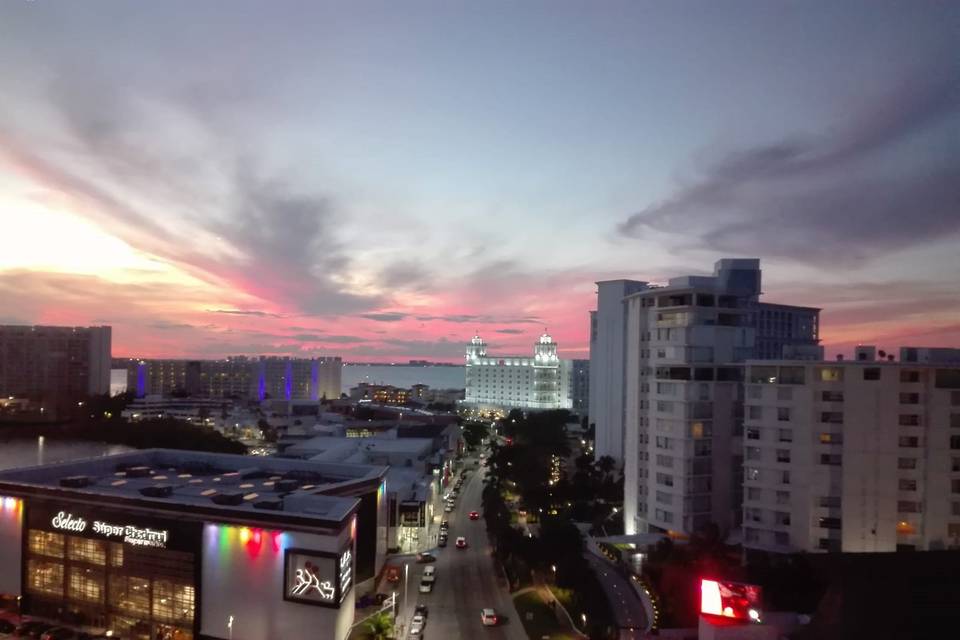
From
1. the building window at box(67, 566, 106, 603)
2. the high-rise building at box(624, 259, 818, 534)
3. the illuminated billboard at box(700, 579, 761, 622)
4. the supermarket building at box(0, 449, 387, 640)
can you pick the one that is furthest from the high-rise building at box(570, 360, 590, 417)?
the illuminated billboard at box(700, 579, 761, 622)

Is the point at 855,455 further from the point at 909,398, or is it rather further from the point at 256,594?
the point at 256,594

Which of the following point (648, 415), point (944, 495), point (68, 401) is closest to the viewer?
point (944, 495)

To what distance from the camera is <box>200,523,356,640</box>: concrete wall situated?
9.44m

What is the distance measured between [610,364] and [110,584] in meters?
21.7

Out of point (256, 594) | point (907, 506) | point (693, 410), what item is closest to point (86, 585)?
point (256, 594)

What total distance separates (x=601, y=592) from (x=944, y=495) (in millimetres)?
6938

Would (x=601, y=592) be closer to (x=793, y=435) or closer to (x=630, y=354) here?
(x=793, y=435)

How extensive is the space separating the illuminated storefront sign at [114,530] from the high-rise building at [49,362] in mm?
55792

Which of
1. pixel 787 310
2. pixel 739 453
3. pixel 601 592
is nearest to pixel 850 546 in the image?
pixel 739 453

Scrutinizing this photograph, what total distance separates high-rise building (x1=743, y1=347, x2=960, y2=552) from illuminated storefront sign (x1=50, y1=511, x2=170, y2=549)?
12.1 meters

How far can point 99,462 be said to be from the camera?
45.3 feet

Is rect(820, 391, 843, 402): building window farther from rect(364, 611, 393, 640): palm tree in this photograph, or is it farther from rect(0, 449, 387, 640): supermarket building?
rect(0, 449, 387, 640): supermarket building

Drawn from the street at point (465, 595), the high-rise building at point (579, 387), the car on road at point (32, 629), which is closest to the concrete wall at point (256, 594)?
the street at point (465, 595)

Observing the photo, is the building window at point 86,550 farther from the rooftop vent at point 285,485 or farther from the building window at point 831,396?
the building window at point 831,396
